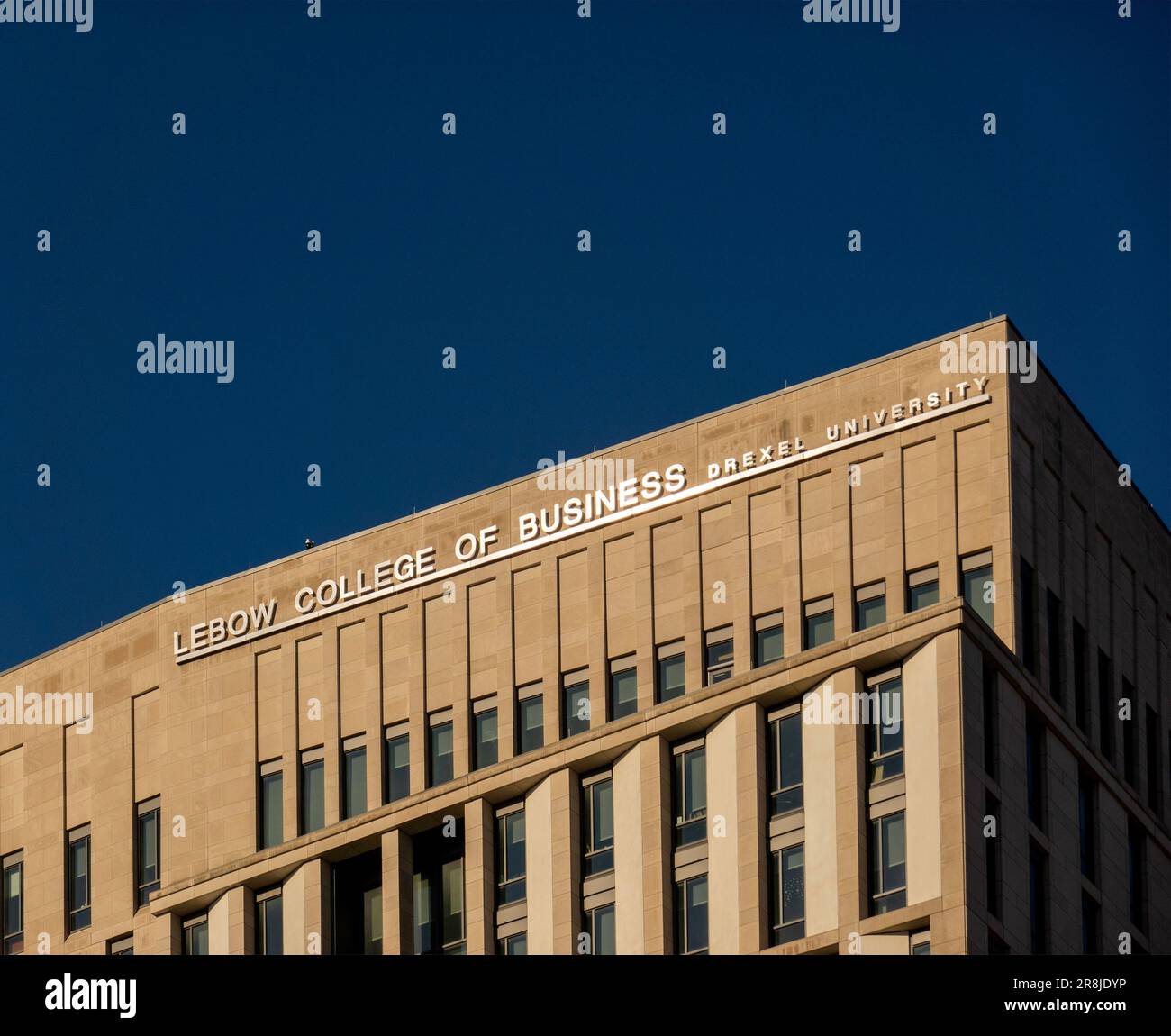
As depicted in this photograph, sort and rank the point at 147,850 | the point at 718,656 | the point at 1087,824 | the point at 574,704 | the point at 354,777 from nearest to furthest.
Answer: the point at 1087,824 → the point at 718,656 → the point at 574,704 → the point at 354,777 → the point at 147,850

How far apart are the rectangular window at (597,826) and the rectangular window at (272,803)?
11.3m

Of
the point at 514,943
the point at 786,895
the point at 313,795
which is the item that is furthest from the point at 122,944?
the point at 786,895

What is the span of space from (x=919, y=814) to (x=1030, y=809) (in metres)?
4.76

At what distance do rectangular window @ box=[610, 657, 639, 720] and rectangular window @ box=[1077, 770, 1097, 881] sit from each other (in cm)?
1256

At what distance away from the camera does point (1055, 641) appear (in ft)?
277

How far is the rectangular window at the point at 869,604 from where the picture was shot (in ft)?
271

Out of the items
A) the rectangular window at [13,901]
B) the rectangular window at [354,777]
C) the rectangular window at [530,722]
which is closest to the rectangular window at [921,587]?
the rectangular window at [530,722]

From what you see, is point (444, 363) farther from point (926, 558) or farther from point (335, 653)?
point (926, 558)

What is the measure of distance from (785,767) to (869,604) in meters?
5.21

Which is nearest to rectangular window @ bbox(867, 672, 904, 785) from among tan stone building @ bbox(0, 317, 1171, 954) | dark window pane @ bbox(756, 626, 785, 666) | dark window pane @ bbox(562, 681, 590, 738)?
tan stone building @ bbox(0, 317, 1171, 954)

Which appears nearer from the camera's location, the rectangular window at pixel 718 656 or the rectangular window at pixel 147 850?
the rectangular window at pixel 718 656

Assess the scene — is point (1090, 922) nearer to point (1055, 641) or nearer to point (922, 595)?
point (1055, 641)

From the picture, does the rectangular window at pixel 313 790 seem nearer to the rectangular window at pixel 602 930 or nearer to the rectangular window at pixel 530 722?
the rectangular window at pixel 530 722
